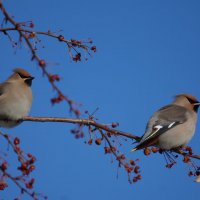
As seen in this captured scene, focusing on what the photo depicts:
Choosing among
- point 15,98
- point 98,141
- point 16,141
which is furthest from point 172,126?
point 16,141

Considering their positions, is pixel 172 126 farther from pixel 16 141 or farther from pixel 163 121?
pixel 16 141

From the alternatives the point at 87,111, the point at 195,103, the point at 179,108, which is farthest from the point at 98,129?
the point at 195,103

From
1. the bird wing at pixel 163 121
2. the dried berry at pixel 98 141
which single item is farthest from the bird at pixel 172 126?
the dried berry at pixel 98 141

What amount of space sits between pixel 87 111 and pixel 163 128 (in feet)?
7.02

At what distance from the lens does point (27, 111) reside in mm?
5098

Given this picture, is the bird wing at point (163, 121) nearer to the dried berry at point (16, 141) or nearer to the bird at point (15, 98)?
the bird at point (15, 98)

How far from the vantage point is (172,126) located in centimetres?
582

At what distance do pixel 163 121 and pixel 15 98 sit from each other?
1.99 m

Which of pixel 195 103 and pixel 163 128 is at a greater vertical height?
pixel 195 103

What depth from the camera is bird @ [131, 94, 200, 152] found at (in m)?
5.43

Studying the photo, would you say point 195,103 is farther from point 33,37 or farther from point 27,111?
point 33,37

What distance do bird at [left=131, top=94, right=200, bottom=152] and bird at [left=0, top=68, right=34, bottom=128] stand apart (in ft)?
4.80

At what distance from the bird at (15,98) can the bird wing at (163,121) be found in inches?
58.2

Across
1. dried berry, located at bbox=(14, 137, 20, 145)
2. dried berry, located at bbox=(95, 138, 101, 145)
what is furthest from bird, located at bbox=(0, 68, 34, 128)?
dried berry, located at bbox=(14, 137, 20, 145)
